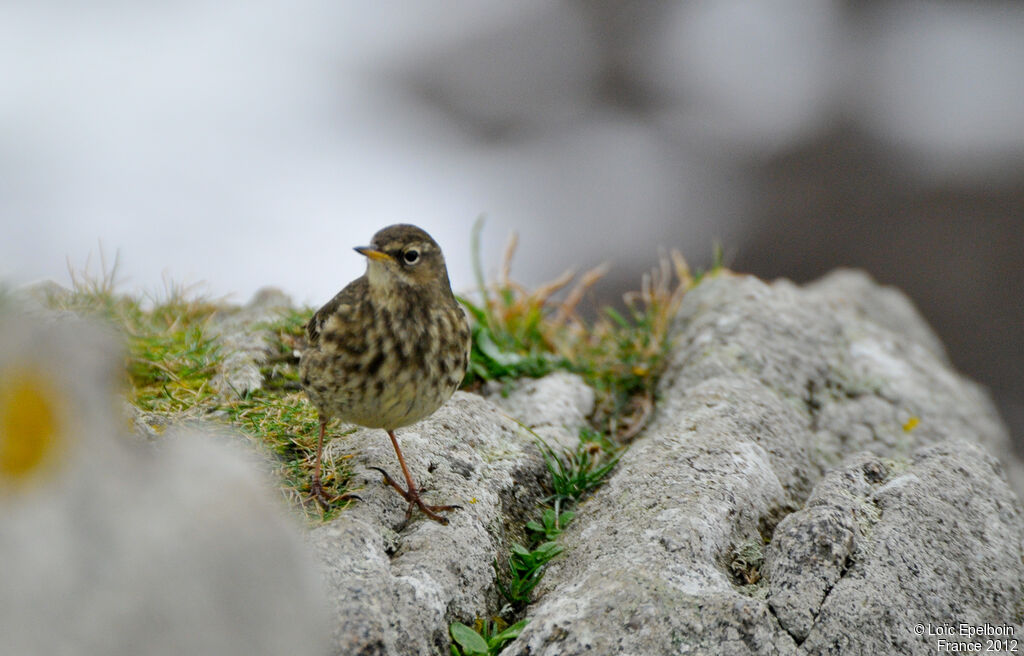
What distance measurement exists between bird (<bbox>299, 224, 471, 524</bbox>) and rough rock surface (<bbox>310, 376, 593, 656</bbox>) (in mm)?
112

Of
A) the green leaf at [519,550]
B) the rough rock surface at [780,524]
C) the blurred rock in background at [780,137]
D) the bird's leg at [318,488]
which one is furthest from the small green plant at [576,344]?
the blurred rock in background at [780,137]

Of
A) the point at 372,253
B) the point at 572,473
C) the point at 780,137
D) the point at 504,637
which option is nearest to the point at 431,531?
the point at 504,637

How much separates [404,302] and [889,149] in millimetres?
15042

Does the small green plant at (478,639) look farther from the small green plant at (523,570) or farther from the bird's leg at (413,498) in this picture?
the bird's leg at (413,498)

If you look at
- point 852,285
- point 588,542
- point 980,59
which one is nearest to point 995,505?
point 588,542

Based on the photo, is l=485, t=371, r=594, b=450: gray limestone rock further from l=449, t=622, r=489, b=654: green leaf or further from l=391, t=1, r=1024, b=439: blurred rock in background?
l=391, t=1, r=1024, b=439: blurred rock in background

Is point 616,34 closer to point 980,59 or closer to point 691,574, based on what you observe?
point 980,59

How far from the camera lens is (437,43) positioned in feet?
66.7

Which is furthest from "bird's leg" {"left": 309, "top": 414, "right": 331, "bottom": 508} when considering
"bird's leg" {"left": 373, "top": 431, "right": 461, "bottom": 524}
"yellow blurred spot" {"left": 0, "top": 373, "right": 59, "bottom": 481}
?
"yellow blurred spot" {"left": 0, "top": 373, "right": 59, "bottom": 481}

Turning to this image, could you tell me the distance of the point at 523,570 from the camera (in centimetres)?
402

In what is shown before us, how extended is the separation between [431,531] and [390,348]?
0.88 meters

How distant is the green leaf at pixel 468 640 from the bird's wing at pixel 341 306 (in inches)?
63.0

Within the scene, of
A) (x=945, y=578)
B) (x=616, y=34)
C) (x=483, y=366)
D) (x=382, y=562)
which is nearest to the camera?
(x=382, y=562)

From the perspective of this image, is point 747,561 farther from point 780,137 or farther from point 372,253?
point 780,137
